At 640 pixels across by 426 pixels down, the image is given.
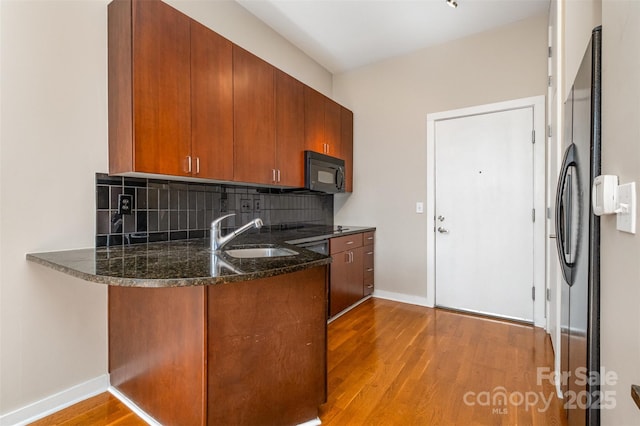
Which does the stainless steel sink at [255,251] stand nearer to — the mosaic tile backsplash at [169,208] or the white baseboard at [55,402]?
the mosaic tile backsplash at [169,208]

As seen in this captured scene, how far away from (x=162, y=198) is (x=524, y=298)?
3.25 meters

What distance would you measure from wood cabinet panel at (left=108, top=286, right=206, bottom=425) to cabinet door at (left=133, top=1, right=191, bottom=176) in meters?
0.77

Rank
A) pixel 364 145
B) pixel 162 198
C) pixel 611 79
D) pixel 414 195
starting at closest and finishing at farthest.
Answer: pixel 611 79 < pixel 162 198 < pixel 414 195 < pixel 364 145

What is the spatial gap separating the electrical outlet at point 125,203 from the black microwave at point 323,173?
1489 millimetres

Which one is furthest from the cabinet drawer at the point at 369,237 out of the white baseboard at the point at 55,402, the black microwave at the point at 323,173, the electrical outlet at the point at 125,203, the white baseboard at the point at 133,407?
the white baseboard at the point at 55,402

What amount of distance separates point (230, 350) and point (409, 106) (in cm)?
315

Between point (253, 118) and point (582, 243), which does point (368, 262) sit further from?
point (582, 243)

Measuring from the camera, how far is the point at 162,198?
217cm

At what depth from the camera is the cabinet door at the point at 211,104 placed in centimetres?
197

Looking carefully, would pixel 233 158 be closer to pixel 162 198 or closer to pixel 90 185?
pixel 162 198

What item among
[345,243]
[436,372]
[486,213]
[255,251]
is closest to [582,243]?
[436,372]

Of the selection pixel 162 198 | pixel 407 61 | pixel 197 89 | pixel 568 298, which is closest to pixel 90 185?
pixel 162 198


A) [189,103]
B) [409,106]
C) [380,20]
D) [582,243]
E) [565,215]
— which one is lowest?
[582,243]

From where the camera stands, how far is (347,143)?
12.3 ft
